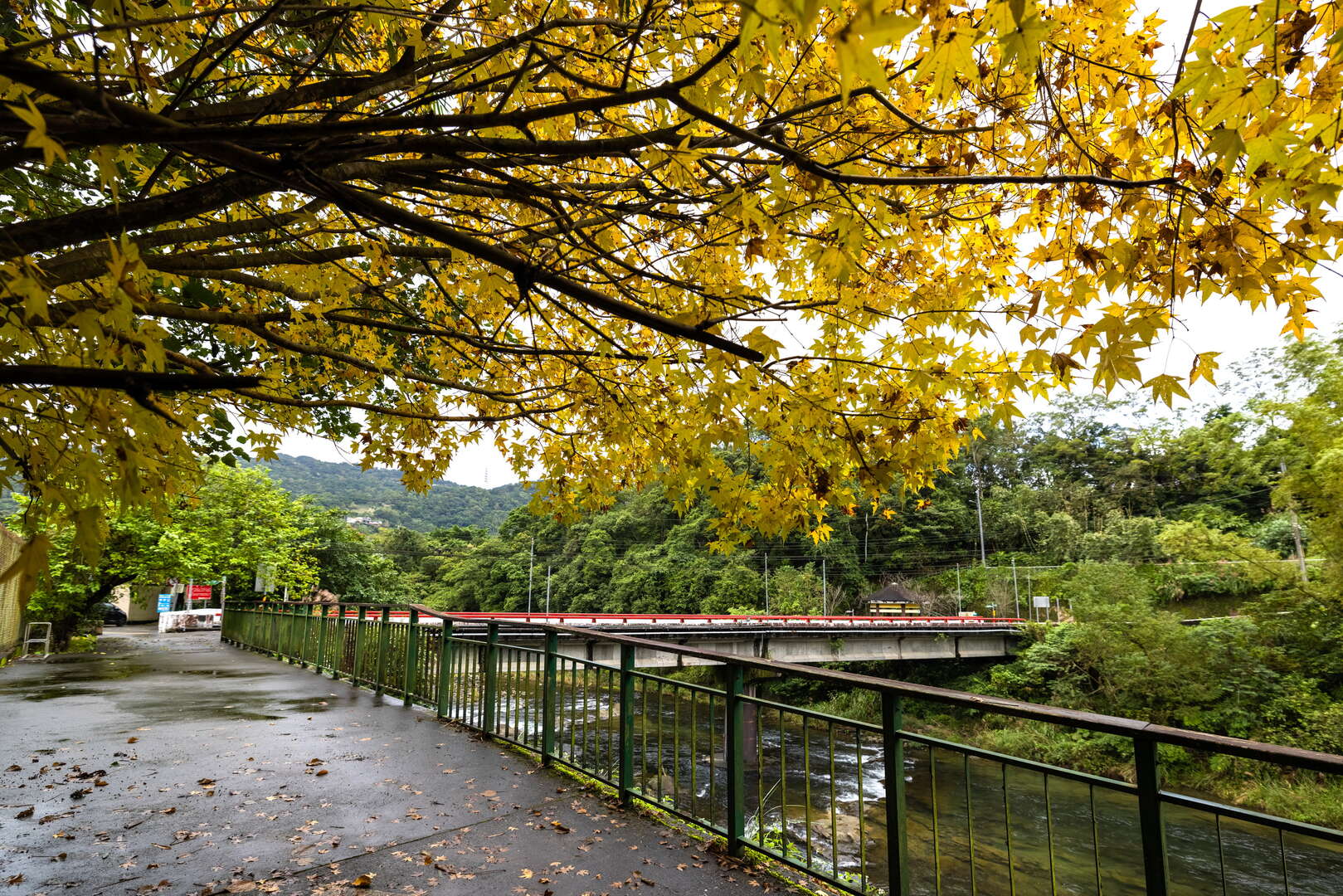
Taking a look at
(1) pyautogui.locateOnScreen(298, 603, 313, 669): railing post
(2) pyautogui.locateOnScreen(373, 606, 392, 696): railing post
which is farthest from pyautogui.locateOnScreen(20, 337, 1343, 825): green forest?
(1) pyautogui.locateOnScreen(298, 603, 313, 669): railing post

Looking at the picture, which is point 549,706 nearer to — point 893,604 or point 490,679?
point 490,679

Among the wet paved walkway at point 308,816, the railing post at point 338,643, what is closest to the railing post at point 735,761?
the wet paved walkway at point 308,816

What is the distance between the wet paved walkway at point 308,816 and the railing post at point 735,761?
0.16 meters

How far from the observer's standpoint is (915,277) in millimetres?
4102

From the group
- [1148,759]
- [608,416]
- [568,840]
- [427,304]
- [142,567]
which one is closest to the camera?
[1148,759]

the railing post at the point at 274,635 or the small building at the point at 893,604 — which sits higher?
the railing post at the point at 274,635

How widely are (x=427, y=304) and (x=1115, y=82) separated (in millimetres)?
5525

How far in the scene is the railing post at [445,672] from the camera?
728cm

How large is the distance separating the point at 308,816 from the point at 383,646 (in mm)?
4732

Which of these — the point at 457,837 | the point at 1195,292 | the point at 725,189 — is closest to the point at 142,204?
the point at 725,189

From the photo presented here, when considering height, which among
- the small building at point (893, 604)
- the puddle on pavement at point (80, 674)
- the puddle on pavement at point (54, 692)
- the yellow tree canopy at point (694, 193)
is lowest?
the small building at point (893, 604)

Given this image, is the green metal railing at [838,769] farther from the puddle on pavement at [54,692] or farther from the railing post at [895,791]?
the puddle on pavement at [54,692]

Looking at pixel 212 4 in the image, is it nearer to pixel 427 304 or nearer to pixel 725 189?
pixel 427 304

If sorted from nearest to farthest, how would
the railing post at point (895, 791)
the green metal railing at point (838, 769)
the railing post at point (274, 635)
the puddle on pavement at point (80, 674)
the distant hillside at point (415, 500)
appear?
1. the green metal railing at point (838, 769)
2. the railing post at point (895, 791)
3. the puddle on pavement at point (80, 674)
4. the railing post at point (274, 635)
5. the distant hillside at point (415, 500)
